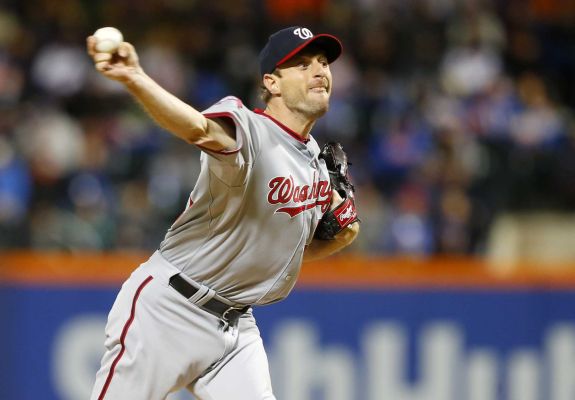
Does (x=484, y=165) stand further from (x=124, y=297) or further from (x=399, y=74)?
(x=124, y=297)

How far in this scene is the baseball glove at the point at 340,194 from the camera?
452 centimetres

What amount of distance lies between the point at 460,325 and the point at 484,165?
2082 mm

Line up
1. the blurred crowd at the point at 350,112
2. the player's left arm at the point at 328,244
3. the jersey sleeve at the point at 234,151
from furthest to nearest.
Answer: the blurred crowd at the point at 350,112 → the player's left arm at the point at 328,244 → the jersey sleeve at the point at 234,151

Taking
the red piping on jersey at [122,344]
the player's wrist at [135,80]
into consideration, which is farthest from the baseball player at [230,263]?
the player's wrist at [135,80]

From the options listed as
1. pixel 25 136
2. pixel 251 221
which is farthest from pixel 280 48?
pixel 25 136

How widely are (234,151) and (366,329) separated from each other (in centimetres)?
414

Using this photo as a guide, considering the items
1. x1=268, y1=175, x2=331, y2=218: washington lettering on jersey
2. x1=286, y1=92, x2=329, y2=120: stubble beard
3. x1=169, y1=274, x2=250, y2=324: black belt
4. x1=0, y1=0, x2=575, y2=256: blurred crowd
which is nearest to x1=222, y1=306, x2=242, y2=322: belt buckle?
x1=169, y1=274, x2=250, y2=324: black belt

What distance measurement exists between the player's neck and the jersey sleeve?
29cm

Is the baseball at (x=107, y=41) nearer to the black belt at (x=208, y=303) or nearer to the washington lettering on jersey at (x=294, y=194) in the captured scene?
the washington lettering on jersey at (x=294, y=194)

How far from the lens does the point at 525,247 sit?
30.1ft

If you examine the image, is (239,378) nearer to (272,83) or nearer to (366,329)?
(272,83)

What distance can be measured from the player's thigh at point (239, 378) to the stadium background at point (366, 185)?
10.1 ft

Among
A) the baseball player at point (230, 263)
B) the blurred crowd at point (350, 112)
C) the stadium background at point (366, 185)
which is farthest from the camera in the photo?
the blurred crowd at point (350, 112)

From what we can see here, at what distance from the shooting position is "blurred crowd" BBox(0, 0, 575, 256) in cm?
857
